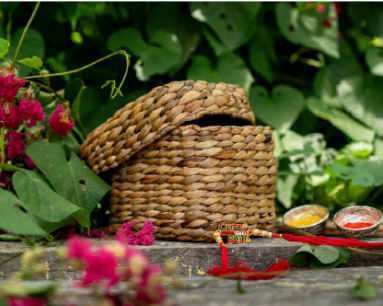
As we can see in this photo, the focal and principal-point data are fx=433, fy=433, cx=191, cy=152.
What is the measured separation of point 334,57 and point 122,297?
5.40 ft

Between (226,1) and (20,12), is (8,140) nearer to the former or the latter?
(20,12)

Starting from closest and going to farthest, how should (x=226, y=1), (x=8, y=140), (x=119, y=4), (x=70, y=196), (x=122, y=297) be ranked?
(x=122, y=297) < (x=70, y=196) < (x=8, y=140) < (x=226, y=1) < (x=119, y=4)

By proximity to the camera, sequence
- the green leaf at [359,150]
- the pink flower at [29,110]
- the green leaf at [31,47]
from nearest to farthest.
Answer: the pink flower at [29,110]
the green leaf at [31,47]
the green leaf at [359,150]

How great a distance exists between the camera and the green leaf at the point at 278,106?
1.67m

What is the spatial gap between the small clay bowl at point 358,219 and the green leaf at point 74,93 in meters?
0.72

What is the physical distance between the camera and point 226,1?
5.41 feet

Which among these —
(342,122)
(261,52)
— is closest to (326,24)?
(261,52)

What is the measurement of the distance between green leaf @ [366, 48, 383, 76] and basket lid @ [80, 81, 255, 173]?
40.9 inches

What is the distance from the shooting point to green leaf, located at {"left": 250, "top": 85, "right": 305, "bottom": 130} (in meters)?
1.67

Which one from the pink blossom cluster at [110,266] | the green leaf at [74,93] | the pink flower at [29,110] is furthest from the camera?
the green leaf at [74,93]

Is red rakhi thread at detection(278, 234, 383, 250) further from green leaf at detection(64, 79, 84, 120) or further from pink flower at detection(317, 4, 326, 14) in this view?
pink flower at detection(317, 4, 326, 14)

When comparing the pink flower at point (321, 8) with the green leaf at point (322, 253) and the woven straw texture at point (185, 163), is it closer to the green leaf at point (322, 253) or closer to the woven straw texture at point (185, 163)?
the woven straw texture at point (185, 163)

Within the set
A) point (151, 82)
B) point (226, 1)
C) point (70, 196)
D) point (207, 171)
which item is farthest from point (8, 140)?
point (226, 1)

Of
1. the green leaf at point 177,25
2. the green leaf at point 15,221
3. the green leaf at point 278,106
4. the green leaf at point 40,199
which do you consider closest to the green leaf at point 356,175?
the green leaf at point 278,106
